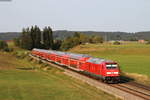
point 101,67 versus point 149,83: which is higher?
point 101,67

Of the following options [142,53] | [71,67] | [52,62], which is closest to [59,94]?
[71,67]

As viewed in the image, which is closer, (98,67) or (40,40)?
(98,67)

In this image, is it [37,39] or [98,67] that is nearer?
[98,67]

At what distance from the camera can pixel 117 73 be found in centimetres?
3353

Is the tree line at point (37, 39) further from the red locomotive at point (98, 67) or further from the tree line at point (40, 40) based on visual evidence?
the red locomotive at point (98, 67)

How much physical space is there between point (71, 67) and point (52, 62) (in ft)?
67.4

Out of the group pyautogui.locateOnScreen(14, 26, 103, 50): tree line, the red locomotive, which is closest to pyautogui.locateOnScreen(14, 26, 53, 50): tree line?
pyautogui.locateOnScreen(14, 26, 103, 50): tree line

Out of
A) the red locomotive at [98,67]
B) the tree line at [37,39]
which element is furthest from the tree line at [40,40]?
the red locomotive at [98,67]

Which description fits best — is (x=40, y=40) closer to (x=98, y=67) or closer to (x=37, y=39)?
(x=37, y=39)

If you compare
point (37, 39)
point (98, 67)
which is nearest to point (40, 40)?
point (37, 39)

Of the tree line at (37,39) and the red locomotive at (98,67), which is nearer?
the red locomotive at (98,67)

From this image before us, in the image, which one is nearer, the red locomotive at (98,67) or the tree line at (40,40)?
the red locomotive at (98,67)

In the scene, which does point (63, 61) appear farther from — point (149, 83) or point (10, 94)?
point (10, 94)

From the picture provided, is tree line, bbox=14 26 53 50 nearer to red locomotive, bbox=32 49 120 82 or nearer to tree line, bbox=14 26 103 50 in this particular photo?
tree line, bbox=14 26 103 50
